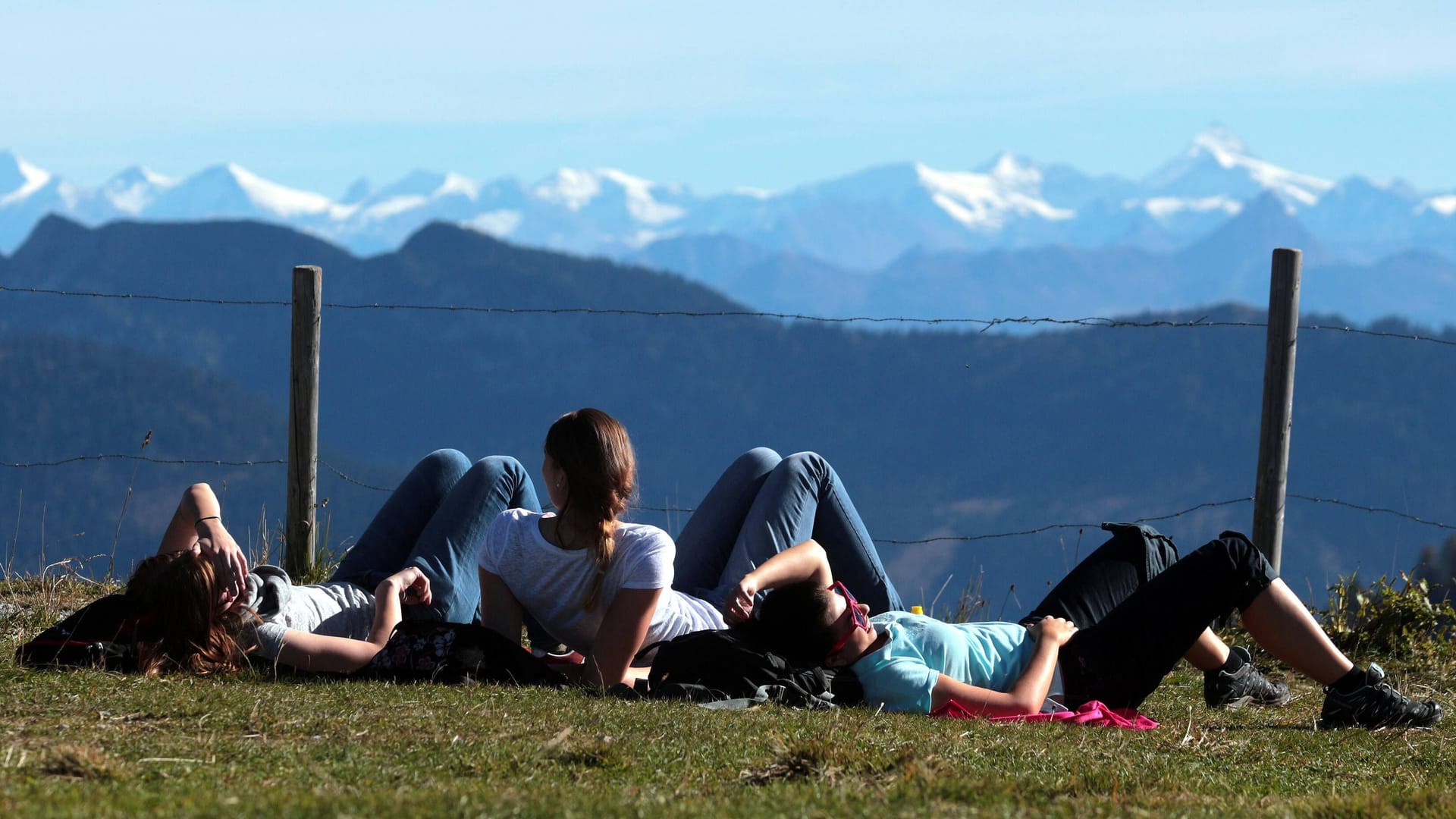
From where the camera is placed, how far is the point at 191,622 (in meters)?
3.97

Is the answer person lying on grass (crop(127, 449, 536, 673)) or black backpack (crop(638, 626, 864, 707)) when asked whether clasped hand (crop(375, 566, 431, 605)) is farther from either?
black backpack (crop(638, 626, 864, 707))

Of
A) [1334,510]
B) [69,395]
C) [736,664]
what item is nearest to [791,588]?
[736,664]

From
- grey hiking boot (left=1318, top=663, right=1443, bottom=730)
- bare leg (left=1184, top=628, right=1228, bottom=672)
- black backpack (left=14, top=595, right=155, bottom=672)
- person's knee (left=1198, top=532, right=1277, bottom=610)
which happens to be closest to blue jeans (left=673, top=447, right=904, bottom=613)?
bare leg (left=1184, top=628, right=1228, bottom=672)

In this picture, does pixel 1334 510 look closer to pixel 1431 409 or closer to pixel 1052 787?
pixel 1431 409

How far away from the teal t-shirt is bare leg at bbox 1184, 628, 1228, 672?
0.69 meters

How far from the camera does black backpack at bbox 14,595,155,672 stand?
401 centimetres

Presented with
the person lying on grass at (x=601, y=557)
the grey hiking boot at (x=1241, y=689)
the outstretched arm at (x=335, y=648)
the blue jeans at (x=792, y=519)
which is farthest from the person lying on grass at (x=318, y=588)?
the grey hiking boot at (x=1241, y=689)

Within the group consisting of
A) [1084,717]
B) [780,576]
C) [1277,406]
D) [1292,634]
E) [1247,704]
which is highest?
[1277,406]

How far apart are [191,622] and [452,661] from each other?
0.72 metres

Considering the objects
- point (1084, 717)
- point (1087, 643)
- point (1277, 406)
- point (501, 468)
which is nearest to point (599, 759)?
point (1084, 717)

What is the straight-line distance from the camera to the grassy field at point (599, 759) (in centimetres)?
260

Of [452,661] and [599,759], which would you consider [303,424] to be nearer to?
[452,661]

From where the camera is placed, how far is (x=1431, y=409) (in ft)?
593

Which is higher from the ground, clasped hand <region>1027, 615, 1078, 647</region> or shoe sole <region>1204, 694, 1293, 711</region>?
clasped hand <region>1027, 615, 1078, 647</region>
